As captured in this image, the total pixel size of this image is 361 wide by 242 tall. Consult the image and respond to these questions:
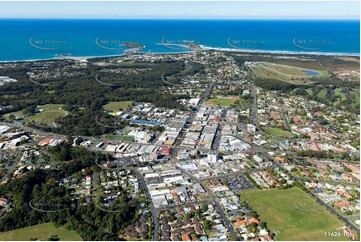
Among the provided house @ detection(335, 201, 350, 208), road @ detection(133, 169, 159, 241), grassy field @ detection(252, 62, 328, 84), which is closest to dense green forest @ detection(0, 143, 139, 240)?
road @ detection(133, 169, 159, 241)

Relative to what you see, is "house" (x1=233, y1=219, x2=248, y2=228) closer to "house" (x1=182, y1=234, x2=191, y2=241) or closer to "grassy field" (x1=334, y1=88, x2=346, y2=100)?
"house" (x1=182, y1=234, x2=191, y2=241)

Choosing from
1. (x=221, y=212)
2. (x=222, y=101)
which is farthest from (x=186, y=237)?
(x=222, y=101)

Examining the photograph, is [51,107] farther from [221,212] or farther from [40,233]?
[221,212]

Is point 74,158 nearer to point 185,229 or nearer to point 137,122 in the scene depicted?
point 137,122

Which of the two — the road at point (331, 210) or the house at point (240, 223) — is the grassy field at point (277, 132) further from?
the house at point (240, 223)

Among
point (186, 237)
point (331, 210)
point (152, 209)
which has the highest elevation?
point (331, 210)

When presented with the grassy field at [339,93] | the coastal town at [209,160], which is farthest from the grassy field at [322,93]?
the grassy field at [339,93]

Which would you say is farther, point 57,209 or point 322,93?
point 322,93
